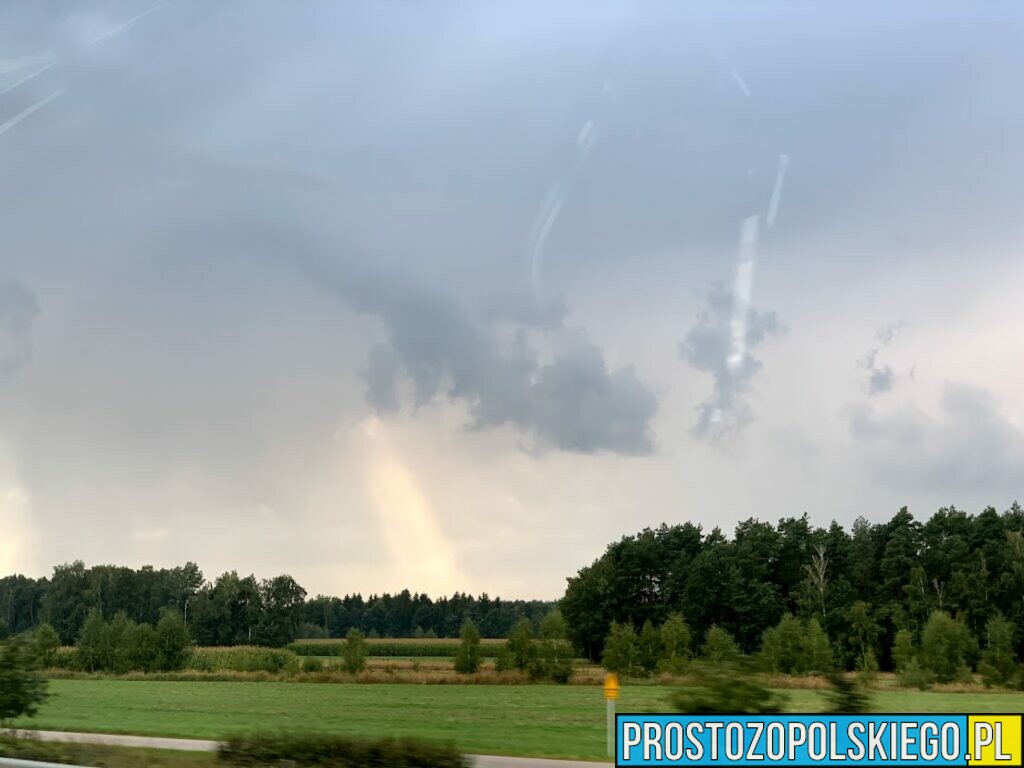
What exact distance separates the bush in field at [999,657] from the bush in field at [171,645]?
62.1 m

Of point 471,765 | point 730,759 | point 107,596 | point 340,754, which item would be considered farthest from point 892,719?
point 107,596

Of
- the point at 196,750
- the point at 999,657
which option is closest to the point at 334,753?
the point at 196,750

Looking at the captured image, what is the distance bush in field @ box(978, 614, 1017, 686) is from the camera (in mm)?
58688

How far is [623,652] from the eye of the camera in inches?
2911

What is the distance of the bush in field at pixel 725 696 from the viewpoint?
9883 mm

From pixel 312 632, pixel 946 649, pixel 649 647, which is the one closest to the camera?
pixel 946 649

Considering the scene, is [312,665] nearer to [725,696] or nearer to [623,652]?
[623,652]

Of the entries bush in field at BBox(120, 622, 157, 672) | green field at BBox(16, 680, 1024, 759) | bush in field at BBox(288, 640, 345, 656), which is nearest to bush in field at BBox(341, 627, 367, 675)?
bush in field at BBox(288, 640, 345, 656)

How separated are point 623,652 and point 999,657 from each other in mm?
25075

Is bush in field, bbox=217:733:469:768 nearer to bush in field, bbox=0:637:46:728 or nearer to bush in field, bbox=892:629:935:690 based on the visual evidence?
bush in field, bbox=0:637:46:728

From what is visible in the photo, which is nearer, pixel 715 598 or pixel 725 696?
pixel 725 696

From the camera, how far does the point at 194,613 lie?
9856cm

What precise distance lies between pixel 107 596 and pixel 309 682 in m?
46.4

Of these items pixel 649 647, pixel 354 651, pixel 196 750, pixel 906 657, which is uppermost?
pixel 196 750
